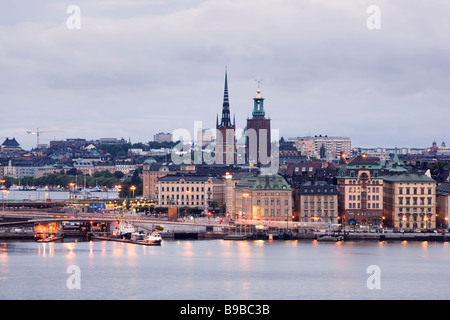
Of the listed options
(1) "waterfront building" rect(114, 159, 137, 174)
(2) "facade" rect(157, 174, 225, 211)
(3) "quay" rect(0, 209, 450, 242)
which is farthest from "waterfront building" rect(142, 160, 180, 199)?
(1) "waterfront building" rect(114, 159, 137, 174)

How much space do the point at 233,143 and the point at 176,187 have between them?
19.9 meters

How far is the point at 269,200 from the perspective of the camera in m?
61.8

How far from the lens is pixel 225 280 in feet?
134

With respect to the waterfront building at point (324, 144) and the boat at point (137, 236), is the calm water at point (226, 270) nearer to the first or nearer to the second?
the boat at point (137, 236)

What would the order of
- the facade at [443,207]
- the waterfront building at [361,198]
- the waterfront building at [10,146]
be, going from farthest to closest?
the waterfront building at [10,146] → the waterfront building at [361,198] → the facade at [443,207]

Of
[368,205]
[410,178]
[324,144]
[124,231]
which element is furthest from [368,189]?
[324,144]

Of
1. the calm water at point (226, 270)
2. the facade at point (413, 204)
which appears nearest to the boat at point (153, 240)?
the calm water at point (226, 270)

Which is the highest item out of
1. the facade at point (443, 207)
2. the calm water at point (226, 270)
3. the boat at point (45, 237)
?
the facade at point (443, 207)

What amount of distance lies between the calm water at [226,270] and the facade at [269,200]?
23.6 feet

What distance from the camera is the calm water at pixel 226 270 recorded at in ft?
126

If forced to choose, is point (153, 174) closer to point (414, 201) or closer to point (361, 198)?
point (361, 198)

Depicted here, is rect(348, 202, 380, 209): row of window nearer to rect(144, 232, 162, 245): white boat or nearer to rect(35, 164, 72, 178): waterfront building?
rect(144, 232, 162, 245): white boat
